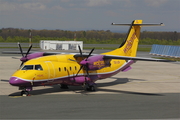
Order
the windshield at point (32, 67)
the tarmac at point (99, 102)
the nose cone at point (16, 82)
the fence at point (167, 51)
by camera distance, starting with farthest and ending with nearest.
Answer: the fence at point (167, 51) → the windshield at point (32, 67) → the nose cone at point (16, 82) → the tarmac at point (99, 102)

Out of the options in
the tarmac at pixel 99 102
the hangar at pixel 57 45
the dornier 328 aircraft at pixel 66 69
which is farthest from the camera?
the hangar at pixel 57 45

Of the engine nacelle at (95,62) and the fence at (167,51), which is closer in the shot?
the engine nacelle at (95,62)

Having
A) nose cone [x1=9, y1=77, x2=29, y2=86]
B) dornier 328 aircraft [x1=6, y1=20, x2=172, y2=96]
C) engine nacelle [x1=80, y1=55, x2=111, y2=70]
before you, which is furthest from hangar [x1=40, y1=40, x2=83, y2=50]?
nose cone [x1=9, y1=77, x2=29, y2=86]

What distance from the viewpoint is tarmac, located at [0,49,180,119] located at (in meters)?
15.2

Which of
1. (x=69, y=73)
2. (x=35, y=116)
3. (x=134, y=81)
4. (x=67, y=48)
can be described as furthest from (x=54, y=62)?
(x=67, y=48)

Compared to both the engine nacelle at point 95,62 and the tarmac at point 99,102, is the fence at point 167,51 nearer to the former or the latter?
the tarmac at point 99,102

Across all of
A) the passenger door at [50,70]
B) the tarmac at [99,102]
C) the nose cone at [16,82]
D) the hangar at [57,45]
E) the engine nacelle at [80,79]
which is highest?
the hangar at [57,45]

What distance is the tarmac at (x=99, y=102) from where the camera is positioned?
15.2 m

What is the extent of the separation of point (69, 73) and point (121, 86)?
19.4 ft

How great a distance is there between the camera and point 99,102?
18422 mm

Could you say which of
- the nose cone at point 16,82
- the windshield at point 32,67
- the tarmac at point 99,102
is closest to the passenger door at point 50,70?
the windshield at point 32,67

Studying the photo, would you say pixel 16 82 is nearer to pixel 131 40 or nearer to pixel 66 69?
pixel 66 69

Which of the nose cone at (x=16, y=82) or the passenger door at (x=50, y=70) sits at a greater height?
the passenger door at (x=50, y=70)

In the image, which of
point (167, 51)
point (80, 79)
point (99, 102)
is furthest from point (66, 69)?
point (167, 51)
